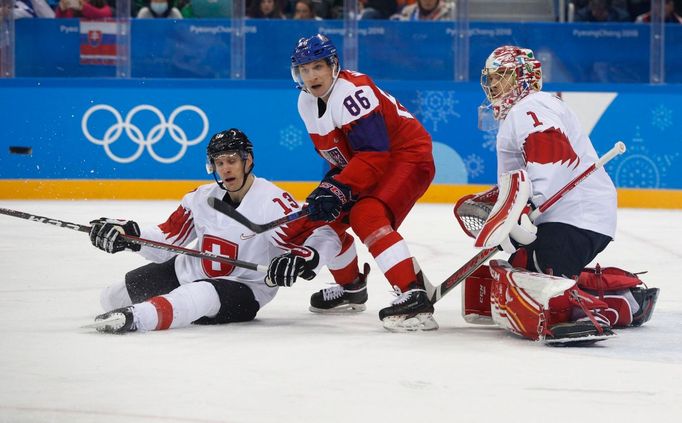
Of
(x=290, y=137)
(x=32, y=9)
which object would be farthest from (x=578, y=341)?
(x=32, y=9)

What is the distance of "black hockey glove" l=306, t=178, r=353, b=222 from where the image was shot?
150 inches

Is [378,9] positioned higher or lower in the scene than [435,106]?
higher

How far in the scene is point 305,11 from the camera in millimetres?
8523

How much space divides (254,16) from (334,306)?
15.2 ft

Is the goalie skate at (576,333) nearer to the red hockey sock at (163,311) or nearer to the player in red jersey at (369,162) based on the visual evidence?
the player in red jersey at (369,162)

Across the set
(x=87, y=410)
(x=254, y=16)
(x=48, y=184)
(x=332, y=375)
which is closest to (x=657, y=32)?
(x=254, y=16)

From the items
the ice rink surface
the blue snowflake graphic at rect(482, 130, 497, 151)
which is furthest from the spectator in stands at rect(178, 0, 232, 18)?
the ice rink surface

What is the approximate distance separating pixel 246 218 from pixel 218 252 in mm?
147

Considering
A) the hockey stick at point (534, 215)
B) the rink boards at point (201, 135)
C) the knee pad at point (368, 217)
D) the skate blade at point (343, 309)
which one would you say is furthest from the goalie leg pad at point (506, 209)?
the rink boards at point (201, 135)

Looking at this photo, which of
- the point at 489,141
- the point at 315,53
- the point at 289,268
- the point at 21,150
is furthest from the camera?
the point at 489,141

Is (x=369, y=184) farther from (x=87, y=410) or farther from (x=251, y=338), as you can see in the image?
(x=87, y=410)

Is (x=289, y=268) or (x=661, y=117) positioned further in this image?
(x=661, y=117)

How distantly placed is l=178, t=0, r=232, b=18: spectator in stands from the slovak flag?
0.53 m

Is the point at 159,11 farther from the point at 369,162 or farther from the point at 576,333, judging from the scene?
the point at 576,333
